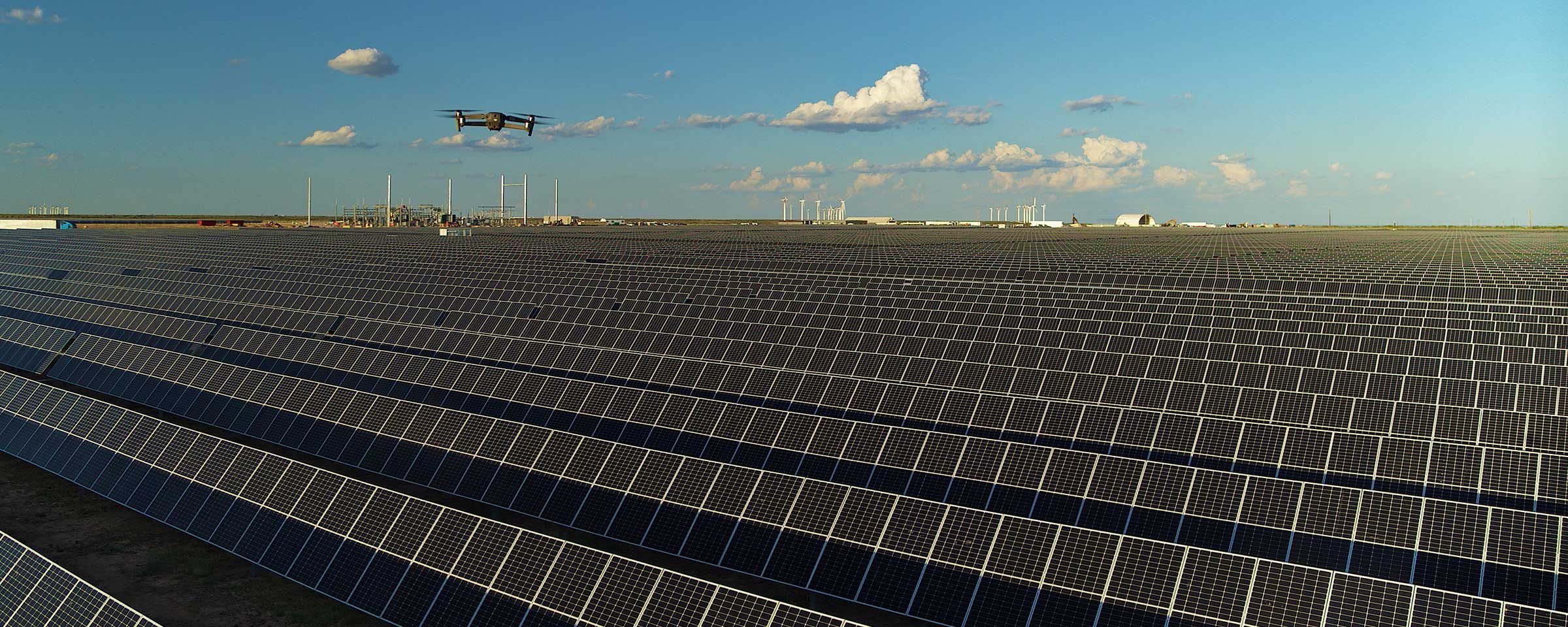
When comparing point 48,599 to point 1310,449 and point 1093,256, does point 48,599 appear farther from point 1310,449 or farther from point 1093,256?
point 1093,256

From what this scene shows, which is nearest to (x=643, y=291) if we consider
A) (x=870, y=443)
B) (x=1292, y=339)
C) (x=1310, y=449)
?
(x=1292, y=339)

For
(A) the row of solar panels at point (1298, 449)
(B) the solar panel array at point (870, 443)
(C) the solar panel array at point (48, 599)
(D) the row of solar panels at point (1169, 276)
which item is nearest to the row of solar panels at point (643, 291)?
(B) the solar panel array at point (870, 443)

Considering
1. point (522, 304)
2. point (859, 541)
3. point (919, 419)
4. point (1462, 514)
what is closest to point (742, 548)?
point (859, 541)

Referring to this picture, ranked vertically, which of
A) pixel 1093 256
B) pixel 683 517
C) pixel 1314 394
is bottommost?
pixel 683 517

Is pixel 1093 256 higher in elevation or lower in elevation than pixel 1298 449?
higher

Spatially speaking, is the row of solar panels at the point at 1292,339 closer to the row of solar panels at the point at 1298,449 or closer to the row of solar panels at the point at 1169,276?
the row of solar panels at the point at 1298,449

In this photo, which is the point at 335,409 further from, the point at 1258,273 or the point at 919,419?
the point at 1258,273

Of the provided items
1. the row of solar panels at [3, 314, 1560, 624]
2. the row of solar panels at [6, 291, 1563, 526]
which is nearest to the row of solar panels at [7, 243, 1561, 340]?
the row of solar panels at [6, 291, 1563, 526]

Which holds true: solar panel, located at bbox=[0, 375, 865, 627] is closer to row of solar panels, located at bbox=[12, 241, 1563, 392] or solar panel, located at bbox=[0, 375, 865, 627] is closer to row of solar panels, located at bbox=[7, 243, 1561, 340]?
row of solar panels, located at bbox=[12, 241, 1563, 392]
